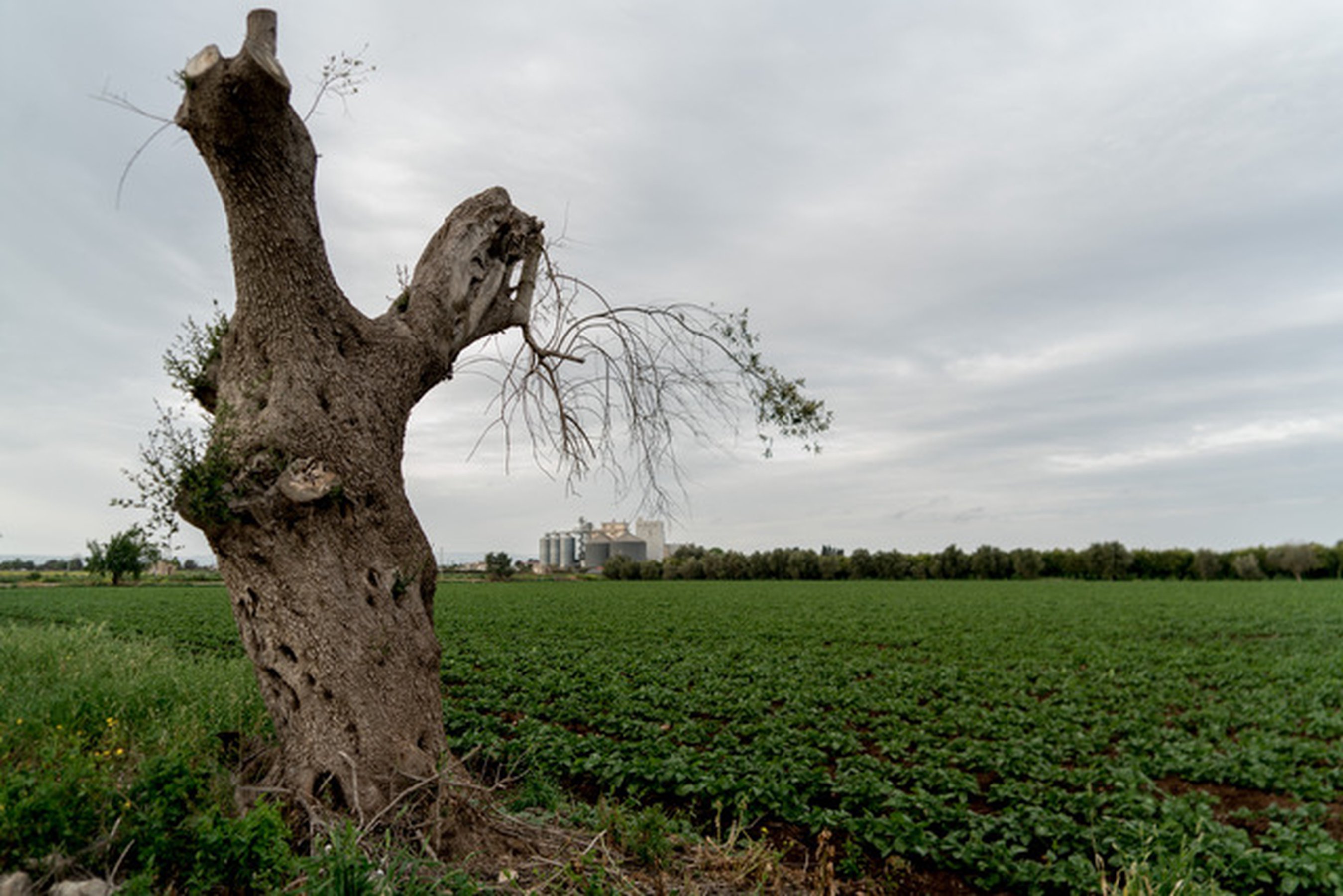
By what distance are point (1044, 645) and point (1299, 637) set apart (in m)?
9.78

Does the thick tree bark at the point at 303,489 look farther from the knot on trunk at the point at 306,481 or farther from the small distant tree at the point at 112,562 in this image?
the small distant tree at the point at 112,562

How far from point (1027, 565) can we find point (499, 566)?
58.4 metres

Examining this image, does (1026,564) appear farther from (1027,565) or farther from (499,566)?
(499,566)

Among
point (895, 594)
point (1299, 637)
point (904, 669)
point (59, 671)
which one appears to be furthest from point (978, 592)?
point (59, 671)

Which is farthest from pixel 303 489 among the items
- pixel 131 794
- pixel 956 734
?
pixel 956 734

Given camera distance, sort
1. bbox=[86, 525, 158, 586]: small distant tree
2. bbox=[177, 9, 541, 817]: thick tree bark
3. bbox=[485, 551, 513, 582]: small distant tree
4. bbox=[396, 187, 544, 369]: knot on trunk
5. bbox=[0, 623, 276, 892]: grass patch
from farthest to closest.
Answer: bbox=[485, 551, 513, 582]: small distant tree < bbox=[86, 525, 158, 586]: small distant tree < bbox=[396, 187, 544, 369]: knot on trunk < bbox=[177, 9, 541, 817]: thick tree bark < bbox=[0, 623, 276, 892]: grass patch

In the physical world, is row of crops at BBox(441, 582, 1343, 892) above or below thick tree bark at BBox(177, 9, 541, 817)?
below

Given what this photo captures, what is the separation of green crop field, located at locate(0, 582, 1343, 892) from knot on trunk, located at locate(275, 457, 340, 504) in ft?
10.8

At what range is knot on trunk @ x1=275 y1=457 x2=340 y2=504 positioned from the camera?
16.8 ft

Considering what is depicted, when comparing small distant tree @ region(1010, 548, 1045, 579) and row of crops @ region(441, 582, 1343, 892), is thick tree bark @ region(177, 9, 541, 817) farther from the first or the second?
small distant tree @ region(1010, 548, 1045, 579)

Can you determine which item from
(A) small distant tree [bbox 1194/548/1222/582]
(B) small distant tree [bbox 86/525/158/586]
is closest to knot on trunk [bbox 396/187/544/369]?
(B) small distant tree [bbox 86/525/158/586]

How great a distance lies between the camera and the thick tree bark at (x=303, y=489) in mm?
4949

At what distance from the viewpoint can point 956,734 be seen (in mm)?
10992

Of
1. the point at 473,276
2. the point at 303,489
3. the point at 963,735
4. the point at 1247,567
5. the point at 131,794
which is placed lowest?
the point at 1247,567
